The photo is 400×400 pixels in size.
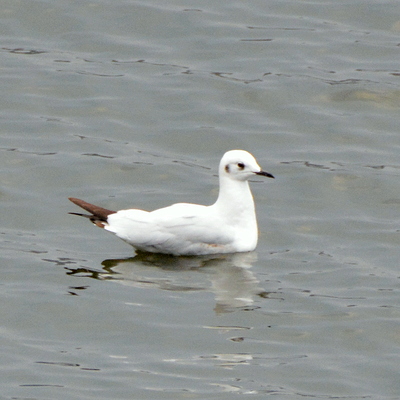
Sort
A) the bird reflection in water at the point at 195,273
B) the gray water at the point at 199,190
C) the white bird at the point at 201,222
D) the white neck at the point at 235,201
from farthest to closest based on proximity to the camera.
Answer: the white neck at the point at 235,201, the white bird at the point at 201,222, the bird reflection in water at the point at 195,273, the gray water at the point at 199,190

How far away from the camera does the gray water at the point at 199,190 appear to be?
27.5ft

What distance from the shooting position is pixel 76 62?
51.7ft

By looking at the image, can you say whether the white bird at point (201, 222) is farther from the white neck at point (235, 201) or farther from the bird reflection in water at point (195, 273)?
the bird reflection in water at point (195, 273)

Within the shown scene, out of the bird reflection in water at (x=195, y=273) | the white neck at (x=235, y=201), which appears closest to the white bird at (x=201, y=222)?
the white neck at (x=235, y=201)

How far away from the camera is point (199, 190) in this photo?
12.3 metres

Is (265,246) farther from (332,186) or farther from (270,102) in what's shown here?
(270,102)

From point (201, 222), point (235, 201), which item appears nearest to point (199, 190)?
point (235, 201)

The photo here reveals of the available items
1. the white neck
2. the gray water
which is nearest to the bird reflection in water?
the gray water

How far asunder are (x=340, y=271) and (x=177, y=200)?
246cm

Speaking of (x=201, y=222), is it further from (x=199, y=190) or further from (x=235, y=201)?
(x=199, y=190)

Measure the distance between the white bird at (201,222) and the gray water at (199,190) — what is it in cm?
16

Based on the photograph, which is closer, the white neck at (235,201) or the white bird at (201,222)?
the white bird at (201,222)

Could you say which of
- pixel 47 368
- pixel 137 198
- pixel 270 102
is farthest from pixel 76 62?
pixel 47 368

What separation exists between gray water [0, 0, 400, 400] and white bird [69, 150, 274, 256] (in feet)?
0.54
